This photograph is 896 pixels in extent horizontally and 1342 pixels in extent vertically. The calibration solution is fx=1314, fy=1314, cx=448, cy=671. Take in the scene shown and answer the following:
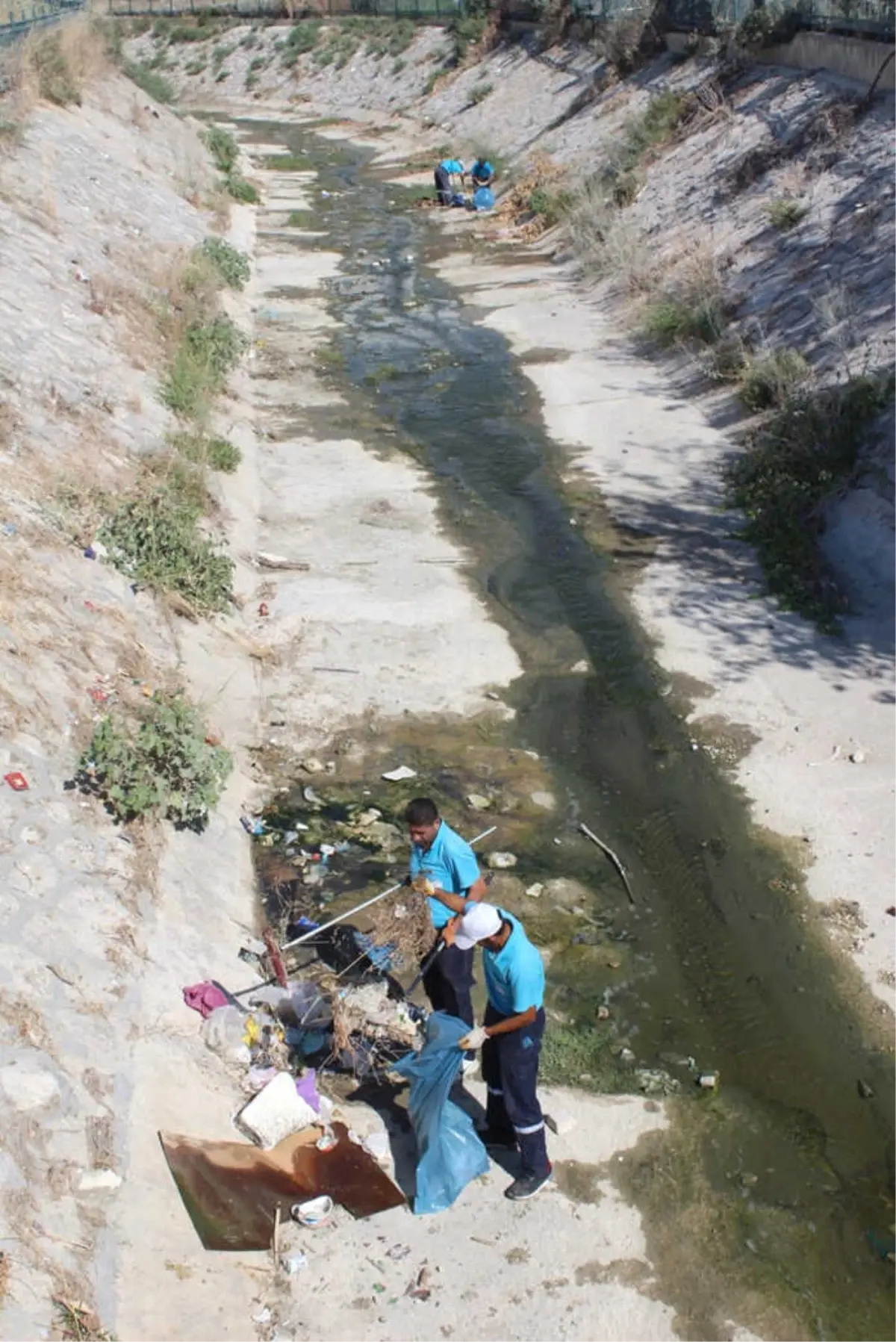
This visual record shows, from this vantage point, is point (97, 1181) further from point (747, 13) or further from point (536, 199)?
point (747, 13)

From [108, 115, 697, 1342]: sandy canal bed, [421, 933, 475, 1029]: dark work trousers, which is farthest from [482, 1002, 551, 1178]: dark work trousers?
[421, 933, 475, 1029]: dark work trousers

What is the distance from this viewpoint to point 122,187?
24688mm

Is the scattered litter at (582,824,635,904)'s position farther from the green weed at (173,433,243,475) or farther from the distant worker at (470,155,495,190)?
the distant worker at (470,155,495,190)

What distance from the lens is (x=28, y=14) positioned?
38.4m

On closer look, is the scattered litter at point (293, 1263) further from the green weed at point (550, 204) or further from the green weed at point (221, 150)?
the green weed at point (221, 150)

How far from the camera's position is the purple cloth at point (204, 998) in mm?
7285

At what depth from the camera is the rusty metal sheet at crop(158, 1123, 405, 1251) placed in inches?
241

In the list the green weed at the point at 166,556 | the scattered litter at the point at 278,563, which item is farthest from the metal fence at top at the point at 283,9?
the green weed at the point at 166,556

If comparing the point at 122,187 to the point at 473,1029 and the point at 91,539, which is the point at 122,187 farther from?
the point at 473,1029

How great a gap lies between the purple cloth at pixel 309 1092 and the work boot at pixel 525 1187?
42.5 inches

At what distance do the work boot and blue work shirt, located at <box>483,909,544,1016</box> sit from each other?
2.96 feet

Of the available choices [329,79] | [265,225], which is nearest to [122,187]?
[265,225]

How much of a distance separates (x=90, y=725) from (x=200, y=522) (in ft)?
15.2

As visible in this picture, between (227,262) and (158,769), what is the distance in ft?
55.0
